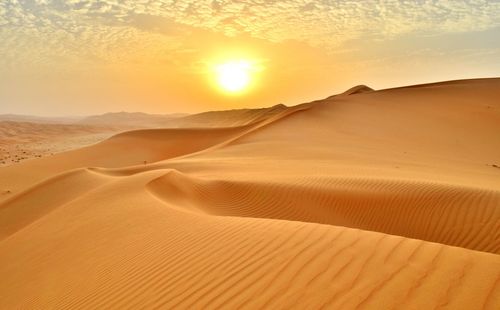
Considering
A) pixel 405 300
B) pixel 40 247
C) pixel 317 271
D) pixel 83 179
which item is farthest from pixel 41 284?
pixel 83 179

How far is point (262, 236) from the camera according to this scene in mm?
3584

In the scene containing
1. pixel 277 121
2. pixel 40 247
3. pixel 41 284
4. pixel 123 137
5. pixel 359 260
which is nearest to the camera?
pixel 359 260

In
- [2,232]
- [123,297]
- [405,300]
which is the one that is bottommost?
[2,232]

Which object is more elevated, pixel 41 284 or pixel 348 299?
pixel 348 299

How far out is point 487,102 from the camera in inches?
986

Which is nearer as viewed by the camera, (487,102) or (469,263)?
(469,263)

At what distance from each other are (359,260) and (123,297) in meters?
1.89

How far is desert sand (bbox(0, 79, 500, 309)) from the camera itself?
2.53 meters

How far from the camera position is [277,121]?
21.6 metres

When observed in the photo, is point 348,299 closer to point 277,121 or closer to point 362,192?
point 362,192

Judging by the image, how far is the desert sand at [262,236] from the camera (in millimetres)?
2529

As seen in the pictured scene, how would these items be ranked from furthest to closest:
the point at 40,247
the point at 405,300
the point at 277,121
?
the point at 277,121
the point at 40,247
the point at 405,300

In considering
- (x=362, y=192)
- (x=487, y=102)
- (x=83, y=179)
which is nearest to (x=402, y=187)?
(x=362, y=192)

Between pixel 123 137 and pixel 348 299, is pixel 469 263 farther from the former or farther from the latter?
pixel 123 137
